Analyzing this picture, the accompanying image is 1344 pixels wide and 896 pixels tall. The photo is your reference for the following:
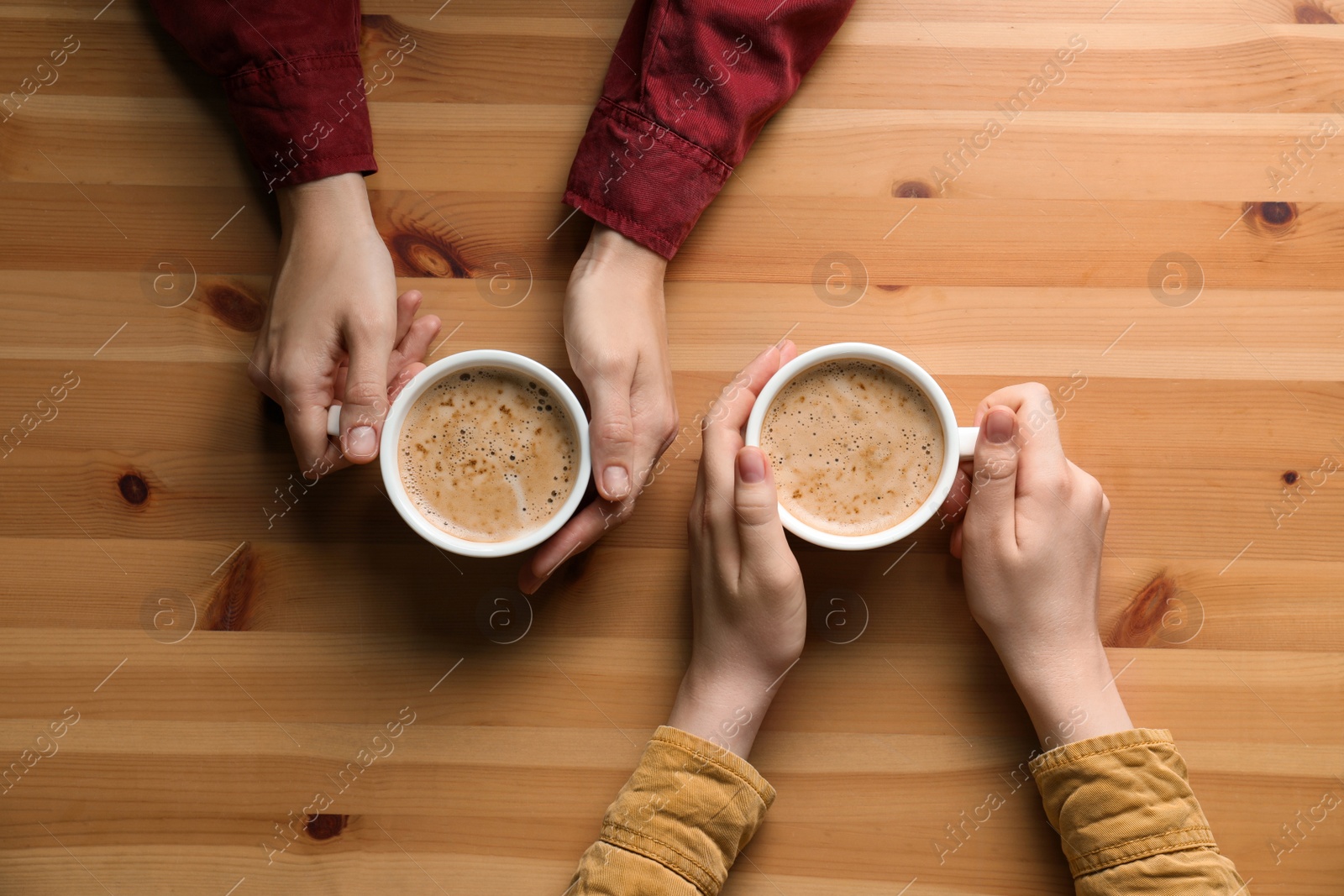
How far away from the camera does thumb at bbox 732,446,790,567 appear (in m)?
0.86

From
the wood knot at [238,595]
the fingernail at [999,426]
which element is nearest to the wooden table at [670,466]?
the wood knot at [238,595]

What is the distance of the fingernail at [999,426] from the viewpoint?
88cm

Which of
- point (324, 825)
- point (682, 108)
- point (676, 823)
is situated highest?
point (682, 108)

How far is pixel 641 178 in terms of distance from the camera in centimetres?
94

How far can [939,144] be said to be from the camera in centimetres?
103

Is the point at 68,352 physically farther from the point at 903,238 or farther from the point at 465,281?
the point at 903,238

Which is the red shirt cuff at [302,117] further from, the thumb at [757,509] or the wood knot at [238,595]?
the thumb at [757,509]

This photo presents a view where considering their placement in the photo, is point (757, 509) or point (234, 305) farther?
point (234, 305)

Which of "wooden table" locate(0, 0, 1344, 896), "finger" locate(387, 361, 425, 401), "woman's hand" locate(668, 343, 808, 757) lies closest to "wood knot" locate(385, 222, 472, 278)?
"wooden table" locate(0, 0, 1344, 896)

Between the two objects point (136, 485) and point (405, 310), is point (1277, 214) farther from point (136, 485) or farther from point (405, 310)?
point (136, 485)

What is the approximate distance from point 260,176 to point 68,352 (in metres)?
0.32

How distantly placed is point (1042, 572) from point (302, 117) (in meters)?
0.96

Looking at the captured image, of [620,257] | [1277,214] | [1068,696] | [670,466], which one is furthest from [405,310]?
[1277,214]

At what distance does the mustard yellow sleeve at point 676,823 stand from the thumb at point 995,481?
38 centimetres
